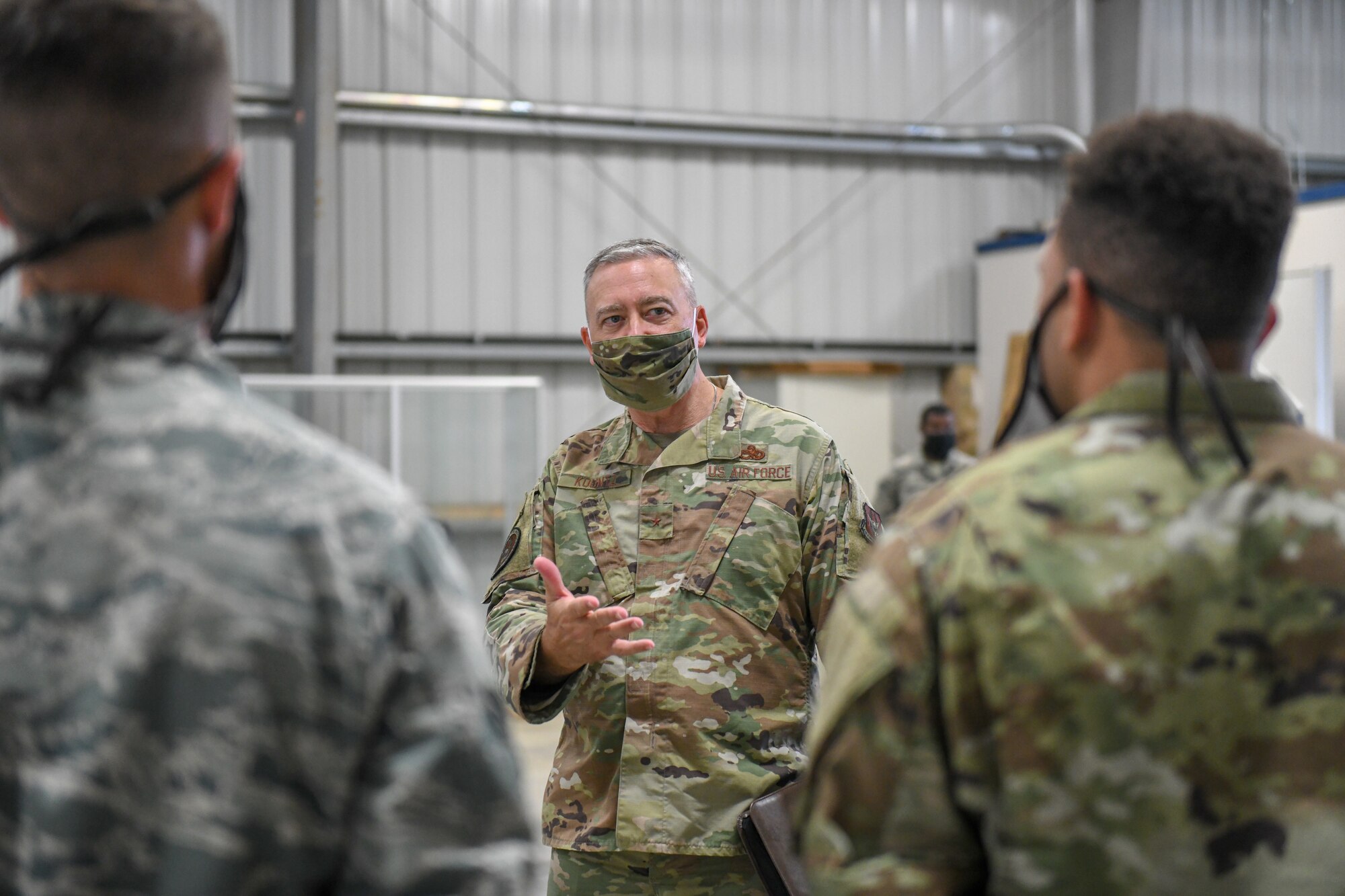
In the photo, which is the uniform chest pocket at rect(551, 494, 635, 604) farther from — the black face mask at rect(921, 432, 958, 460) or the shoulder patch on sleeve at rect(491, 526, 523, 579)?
the black face mask at rect(921, 432, 958, 460)

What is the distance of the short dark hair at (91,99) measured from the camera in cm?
101

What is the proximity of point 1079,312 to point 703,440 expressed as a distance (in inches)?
54.4

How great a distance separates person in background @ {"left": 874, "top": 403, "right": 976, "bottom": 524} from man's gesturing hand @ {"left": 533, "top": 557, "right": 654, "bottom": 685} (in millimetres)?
5815

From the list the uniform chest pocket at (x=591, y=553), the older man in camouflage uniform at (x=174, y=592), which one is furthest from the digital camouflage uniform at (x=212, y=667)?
the uniform chest pocket at (x=591, y=553)

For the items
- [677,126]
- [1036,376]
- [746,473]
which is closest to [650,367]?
[746,473]

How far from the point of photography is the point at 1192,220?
1.19 metres

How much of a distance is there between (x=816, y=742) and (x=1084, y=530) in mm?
311

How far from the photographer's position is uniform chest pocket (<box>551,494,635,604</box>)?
252 centimetres

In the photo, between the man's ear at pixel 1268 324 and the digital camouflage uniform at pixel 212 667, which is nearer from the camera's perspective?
the digital camouflage uniform at pixel 212 667

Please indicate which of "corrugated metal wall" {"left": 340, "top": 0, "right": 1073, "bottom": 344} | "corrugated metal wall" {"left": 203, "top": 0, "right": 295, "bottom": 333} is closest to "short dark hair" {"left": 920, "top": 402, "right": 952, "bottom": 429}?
"corrugated metal wall" {"left": 340, "top": 0, "right": 1073, "bottom": 344}

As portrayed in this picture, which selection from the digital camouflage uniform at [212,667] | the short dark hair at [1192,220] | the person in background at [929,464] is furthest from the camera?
the person in background at [929,464]

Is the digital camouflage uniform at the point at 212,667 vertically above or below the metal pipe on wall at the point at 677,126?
below

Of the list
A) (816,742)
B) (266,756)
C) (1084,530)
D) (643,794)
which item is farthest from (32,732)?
(643,794)

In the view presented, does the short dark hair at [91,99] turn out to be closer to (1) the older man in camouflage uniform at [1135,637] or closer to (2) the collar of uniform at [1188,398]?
(1) the older man in camouflage uniform at [1135,637]
